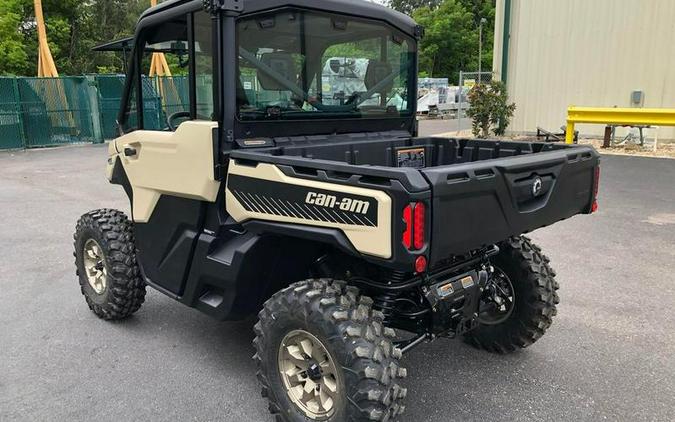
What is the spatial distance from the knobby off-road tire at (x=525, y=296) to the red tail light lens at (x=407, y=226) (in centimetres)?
154

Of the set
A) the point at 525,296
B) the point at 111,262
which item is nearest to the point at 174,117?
the point at 111,262

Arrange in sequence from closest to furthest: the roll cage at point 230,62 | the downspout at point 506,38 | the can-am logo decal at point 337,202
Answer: the can-am logo decal at point 337,202 → the roll cage at point 230,62 → the downspout at point 506,38

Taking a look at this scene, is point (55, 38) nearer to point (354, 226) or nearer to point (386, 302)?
point (386, 302)

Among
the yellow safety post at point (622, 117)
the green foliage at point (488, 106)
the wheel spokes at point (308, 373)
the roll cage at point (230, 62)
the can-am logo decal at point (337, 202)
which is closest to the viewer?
the can-am logo decal at point (337, 202)

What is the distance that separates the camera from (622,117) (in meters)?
12.3

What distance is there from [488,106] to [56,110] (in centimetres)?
1352

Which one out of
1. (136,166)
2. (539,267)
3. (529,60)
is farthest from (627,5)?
(136,166)

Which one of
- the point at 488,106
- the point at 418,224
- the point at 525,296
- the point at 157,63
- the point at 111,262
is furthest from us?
the point at 488,106

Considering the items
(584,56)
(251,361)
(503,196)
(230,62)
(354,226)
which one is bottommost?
(251,361)

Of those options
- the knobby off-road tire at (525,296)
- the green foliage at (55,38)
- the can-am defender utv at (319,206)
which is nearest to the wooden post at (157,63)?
the can-am defender utv at (319,206)

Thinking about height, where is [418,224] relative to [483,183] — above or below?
below

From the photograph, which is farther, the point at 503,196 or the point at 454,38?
the point at 454,38

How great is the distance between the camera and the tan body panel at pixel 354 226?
2336 millimetres

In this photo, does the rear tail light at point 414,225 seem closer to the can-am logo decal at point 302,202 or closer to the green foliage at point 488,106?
the can-am logo decal at point 302,202
